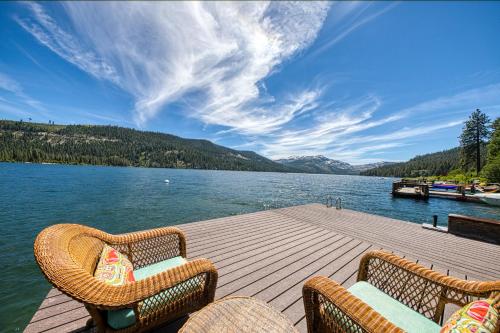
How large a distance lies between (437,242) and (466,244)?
2.04 feet

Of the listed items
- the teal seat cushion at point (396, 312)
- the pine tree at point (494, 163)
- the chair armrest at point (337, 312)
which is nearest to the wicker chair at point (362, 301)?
the chair armrest at point (337, 312)

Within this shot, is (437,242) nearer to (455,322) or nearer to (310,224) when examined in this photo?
(310,224)

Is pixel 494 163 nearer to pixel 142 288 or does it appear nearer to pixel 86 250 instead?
pixel 142 288

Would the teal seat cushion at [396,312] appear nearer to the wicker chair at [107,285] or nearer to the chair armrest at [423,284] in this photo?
the chair armrest at [423,284]

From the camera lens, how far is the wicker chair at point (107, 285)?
1307 mm

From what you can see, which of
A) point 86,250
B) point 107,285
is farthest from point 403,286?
point 86,250

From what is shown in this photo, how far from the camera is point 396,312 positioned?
1815 mm

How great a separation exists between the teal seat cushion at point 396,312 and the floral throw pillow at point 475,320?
2.22ft

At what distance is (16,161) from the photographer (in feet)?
251

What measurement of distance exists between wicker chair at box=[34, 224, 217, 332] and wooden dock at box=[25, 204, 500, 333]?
1.86ft

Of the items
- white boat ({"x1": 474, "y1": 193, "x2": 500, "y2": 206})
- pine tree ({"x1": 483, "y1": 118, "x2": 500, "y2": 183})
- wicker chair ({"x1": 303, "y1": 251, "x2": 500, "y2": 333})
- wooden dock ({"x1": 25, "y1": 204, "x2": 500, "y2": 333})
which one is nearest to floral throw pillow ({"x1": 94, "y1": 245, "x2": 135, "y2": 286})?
wooden dock ({"x1": 25, "y1": 204, "x2": 500, "y2": 333})

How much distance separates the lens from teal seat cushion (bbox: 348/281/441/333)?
5.40 ft

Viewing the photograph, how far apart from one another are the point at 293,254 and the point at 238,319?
8.83 ft

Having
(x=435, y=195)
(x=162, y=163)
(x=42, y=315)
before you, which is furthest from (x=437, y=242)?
(x=162, y=163)
